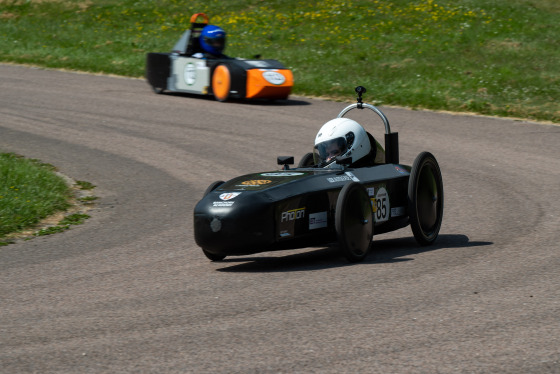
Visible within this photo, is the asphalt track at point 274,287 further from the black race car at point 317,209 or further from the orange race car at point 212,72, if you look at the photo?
the orange race car at point 212,72

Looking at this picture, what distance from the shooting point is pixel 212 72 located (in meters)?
21.1

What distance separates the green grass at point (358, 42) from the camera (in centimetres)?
2089

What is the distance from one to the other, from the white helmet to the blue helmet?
1252cm

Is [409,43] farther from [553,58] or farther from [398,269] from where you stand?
[398,269]

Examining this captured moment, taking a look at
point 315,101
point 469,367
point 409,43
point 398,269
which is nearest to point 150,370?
point 469,367

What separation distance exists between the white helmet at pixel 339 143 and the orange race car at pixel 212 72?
1124 centimetres

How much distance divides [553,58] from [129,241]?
16193mm

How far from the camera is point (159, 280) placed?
766 cm

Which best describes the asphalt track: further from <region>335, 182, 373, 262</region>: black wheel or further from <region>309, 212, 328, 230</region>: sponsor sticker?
<region>309, 212, 328, 230</region>: sponsor sticker

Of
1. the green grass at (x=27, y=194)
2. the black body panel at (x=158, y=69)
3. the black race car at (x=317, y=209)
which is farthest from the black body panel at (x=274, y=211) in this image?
the black body panel at (x=158, y=69)

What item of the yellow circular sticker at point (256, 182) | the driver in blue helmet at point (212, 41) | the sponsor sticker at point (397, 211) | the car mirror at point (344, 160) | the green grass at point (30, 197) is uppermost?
the driver in blue helmet at point (212, 41)

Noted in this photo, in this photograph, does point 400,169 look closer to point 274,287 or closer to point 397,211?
point 397,211

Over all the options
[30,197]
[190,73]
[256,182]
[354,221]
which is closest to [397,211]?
[354,221]

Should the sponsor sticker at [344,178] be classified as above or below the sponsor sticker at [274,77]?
below
